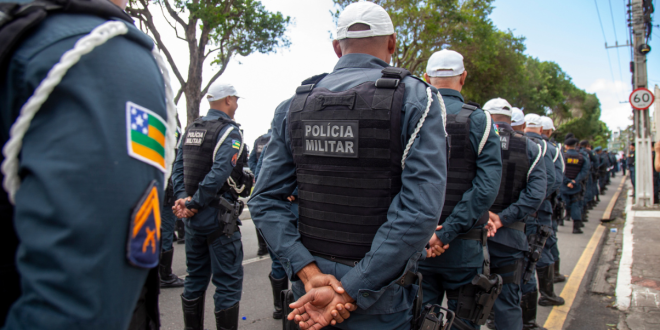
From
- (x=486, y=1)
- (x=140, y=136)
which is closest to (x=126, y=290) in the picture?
(x=140, y=136)

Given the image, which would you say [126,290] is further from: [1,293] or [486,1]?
[486,1]

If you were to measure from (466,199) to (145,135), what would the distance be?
234 cm

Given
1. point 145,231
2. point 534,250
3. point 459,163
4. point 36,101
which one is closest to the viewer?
point 36,101

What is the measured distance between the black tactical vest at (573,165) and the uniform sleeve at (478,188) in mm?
8340

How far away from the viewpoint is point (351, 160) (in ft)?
5.84

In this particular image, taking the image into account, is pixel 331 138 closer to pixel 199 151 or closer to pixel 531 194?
pixel 199 151

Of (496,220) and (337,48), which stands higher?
(337,48)

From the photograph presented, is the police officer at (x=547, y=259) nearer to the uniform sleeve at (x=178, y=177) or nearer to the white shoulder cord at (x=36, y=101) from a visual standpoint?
the uniform sleeve at (x=178, y=177)

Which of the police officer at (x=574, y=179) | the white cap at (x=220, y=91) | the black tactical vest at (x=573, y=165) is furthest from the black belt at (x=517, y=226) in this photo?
the black tactical vest at (x=573, y=165)

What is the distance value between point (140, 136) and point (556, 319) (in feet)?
16.0

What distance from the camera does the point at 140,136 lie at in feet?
2.71

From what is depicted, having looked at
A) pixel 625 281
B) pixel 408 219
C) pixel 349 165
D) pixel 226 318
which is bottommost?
pixel 625 281

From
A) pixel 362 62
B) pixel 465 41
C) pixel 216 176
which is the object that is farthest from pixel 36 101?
pixel 465 41

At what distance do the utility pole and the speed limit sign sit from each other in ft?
4.07
